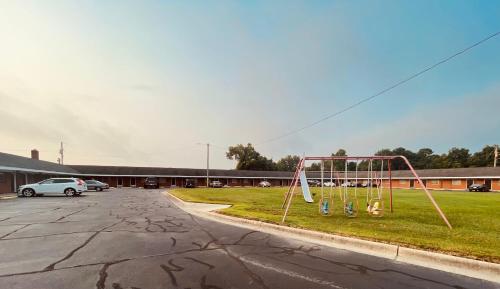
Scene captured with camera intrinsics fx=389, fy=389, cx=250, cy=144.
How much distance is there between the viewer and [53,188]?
119 feet

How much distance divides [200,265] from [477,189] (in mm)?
65193

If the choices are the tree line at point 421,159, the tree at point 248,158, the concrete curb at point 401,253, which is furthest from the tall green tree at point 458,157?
the concrete curb at point 401,253

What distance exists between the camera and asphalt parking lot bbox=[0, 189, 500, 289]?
6504mm

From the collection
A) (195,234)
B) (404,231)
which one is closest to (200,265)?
(195,234)

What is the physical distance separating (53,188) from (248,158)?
95347 mm

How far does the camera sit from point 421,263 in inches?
320

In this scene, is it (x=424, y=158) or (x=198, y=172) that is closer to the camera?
(x=198, y=172)

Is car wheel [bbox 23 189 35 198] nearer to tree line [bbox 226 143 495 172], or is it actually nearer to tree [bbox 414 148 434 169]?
Answer: tree line [bbox 226 143 495 172]

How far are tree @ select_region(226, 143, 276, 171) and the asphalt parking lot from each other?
383ft

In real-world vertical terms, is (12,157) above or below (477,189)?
above

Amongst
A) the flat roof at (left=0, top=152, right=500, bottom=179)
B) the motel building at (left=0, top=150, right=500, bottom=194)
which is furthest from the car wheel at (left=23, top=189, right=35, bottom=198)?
the flat roof at (left=0, top=152, right=500, bottom=179)

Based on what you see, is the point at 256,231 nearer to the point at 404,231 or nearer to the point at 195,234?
the point at 195,234

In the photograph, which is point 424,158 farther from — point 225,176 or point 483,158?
point 225,176

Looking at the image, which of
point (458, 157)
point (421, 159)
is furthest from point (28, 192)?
point (421, 159)
